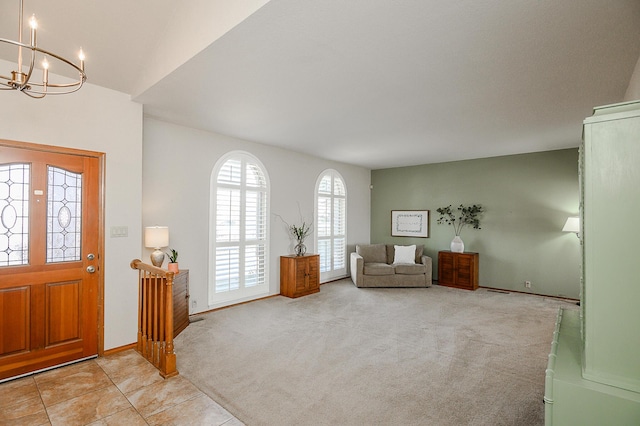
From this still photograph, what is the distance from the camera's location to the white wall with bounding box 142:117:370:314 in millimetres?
4102

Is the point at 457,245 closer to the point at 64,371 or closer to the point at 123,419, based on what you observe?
the point at 123,419

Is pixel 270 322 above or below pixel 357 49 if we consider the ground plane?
below

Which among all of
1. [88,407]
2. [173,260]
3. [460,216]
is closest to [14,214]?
[173,260]

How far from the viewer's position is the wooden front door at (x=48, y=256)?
2.73 meters

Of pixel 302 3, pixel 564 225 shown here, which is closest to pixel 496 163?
pixel 564 225

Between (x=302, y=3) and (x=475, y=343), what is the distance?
3702 mm

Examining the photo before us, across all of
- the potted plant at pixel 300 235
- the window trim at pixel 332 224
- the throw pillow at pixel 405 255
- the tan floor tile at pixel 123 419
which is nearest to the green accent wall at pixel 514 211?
the throw pillow at pixel 405 255

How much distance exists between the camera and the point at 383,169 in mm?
7926

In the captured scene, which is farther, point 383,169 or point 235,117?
point 383,169

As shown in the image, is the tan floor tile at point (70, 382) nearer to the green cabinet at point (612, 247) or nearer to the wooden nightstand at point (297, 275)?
the wooden nightstand at point (297, 275)

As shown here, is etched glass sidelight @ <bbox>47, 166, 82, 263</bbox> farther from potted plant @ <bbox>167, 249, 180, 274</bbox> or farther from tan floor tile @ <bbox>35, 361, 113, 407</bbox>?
tan floor tile @ <bbox>35, 361, 113, 407</bbox>

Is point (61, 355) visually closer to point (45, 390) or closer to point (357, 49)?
point (45, 390)

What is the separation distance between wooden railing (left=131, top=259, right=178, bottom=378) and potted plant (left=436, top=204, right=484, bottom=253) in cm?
547

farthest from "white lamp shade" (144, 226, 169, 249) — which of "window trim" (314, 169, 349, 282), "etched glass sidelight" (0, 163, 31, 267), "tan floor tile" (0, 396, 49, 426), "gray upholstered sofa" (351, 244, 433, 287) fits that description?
"gray upholstered sofa" (351, 244, 433, 287)
